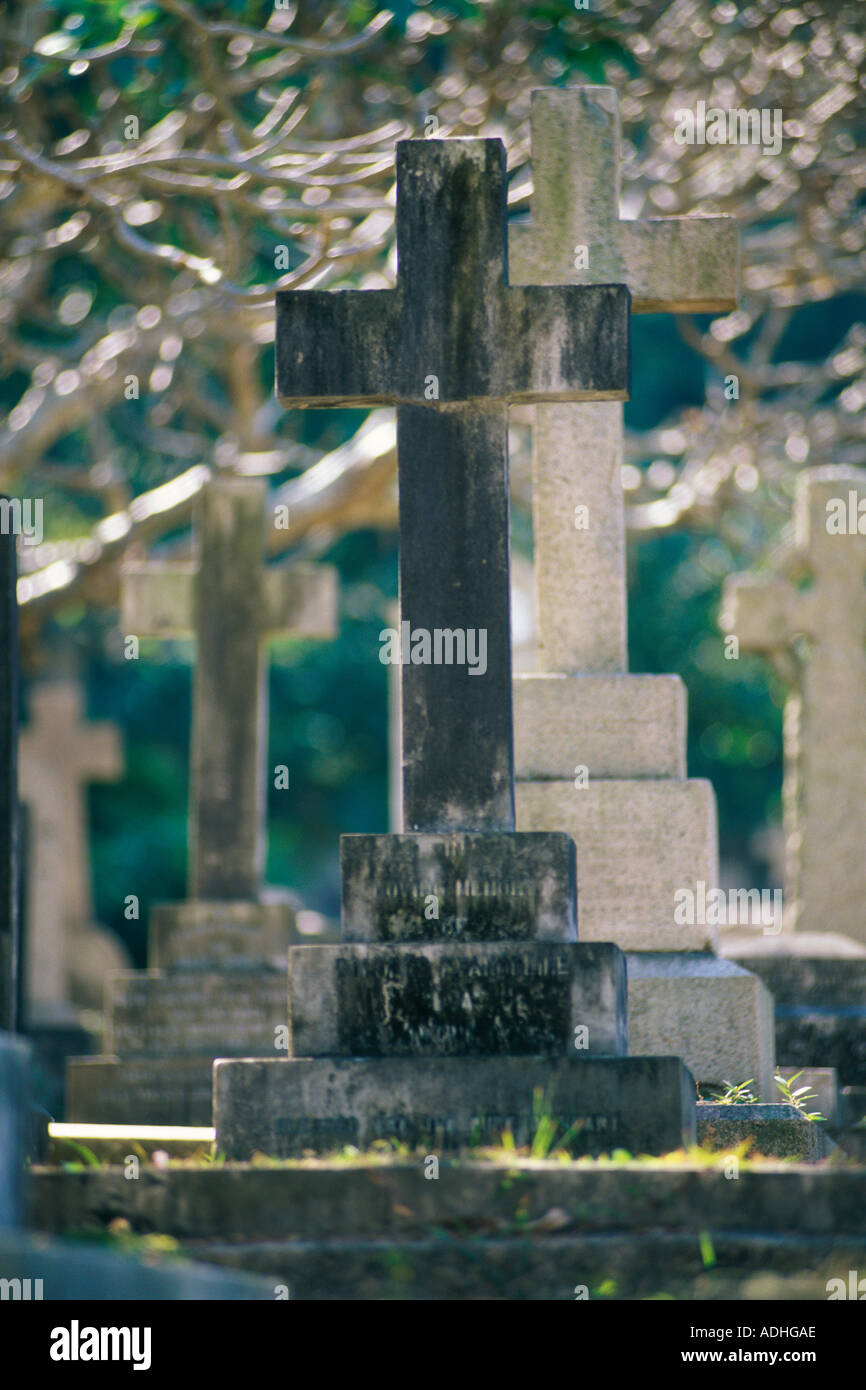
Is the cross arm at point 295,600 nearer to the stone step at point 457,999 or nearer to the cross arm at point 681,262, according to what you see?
the cross arm at point 681,262

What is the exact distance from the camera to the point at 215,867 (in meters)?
11.1

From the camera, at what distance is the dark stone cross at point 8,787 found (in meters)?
6.28

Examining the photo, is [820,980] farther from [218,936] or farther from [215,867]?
[215,867]

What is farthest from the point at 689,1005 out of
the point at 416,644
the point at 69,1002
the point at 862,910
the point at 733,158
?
the point at 69,1002

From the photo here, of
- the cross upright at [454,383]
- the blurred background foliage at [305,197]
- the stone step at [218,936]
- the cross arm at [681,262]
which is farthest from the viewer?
the stone step at [218,936]

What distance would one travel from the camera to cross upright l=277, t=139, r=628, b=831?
19.3 ft

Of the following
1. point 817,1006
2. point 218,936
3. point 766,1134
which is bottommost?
point 766,1134

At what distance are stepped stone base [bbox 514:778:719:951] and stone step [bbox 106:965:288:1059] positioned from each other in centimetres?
361

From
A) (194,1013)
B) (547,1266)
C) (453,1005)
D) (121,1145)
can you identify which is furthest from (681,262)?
(194,1013)

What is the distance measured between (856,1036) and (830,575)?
115 inches

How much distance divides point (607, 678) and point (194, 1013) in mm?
4102

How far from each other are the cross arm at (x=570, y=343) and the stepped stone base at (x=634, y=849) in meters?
1.85

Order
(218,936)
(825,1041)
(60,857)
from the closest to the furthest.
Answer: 1. (825,1041)
2. (218,936)
3. (60,857)

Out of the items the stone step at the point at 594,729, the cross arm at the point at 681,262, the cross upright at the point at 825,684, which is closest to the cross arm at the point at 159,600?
the cross upright at the point at 825,684
